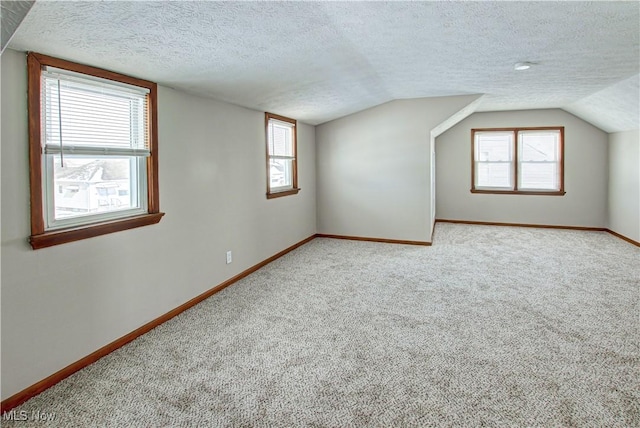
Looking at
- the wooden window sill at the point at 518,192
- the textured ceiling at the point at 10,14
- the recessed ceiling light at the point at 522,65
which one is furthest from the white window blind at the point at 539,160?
the textured ceiling at the point at 10,14

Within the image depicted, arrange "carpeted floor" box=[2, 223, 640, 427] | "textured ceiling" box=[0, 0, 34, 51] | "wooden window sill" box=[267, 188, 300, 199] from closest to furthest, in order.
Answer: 1. "textured ceiling" box=[0, 0, 34, 51]
2. "carpeted floor" box=[2, 223, 640, 427]
3. "wooden window sill" box=[267, 188, 300, 199]

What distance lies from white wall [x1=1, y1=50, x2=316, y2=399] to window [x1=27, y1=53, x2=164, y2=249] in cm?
7

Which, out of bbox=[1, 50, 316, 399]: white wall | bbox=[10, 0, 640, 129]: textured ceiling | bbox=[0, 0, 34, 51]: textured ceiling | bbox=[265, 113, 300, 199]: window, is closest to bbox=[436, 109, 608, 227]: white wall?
bbox=[10, 0, 640, 129]: textured ceiling

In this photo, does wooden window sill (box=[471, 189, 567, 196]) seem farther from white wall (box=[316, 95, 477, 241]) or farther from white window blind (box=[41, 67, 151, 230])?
white window blind (box=[41, 67, 151, 230])

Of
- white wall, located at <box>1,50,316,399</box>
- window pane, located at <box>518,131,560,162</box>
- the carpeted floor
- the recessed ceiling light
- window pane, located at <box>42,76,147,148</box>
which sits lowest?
the carpeted floor

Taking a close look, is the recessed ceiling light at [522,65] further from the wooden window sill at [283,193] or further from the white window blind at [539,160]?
the white window blind at [539,160]

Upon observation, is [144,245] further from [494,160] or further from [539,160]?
[539,160]

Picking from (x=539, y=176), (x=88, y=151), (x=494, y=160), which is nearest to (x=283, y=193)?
(x=88, y=151)

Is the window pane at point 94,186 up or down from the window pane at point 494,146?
down

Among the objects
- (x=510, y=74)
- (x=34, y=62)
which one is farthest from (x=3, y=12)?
(x=510, y=74)

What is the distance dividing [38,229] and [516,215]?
764cm

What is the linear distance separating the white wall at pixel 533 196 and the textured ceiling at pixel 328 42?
2.87m

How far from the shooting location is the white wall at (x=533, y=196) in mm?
6836

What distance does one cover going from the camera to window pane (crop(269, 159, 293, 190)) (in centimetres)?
507
